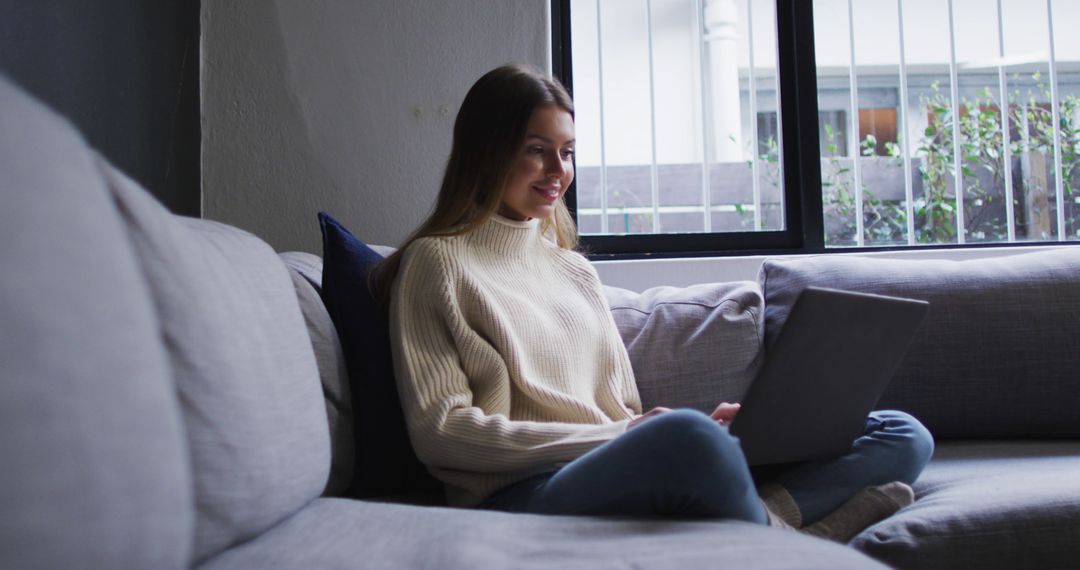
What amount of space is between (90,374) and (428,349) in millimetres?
909

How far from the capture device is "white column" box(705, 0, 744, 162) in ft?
12.9

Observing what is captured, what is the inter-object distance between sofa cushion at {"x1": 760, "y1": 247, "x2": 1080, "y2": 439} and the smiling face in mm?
568

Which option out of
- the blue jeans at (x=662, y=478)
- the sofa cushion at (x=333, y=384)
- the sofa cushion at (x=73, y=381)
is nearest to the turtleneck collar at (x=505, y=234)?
the sofa cushion at (x=333, y=384)

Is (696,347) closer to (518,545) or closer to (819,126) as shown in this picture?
(518,545)

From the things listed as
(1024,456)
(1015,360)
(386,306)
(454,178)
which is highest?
(454,178)

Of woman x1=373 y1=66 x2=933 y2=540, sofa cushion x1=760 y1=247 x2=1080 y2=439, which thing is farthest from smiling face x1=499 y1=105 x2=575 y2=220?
sofa cushion x1=760 y1=247 x2=1080 y2=439

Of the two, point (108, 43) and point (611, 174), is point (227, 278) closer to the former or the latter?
point (108, 43)

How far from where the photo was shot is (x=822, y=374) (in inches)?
48.2

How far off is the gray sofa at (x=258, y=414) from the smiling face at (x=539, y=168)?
348 millimetres

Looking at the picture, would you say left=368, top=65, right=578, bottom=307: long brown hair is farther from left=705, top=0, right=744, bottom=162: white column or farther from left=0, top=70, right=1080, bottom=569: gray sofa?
left=705, top=0, right=744, bottom=162: white column

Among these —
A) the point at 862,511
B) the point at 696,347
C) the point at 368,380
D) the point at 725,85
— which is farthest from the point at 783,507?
the point at 725,85

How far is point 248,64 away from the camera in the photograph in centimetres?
230

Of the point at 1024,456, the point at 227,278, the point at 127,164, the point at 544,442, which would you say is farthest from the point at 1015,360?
the point at 127,164

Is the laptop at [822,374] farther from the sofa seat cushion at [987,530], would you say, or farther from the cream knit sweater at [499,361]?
the cream knit sweater at [499,361]
